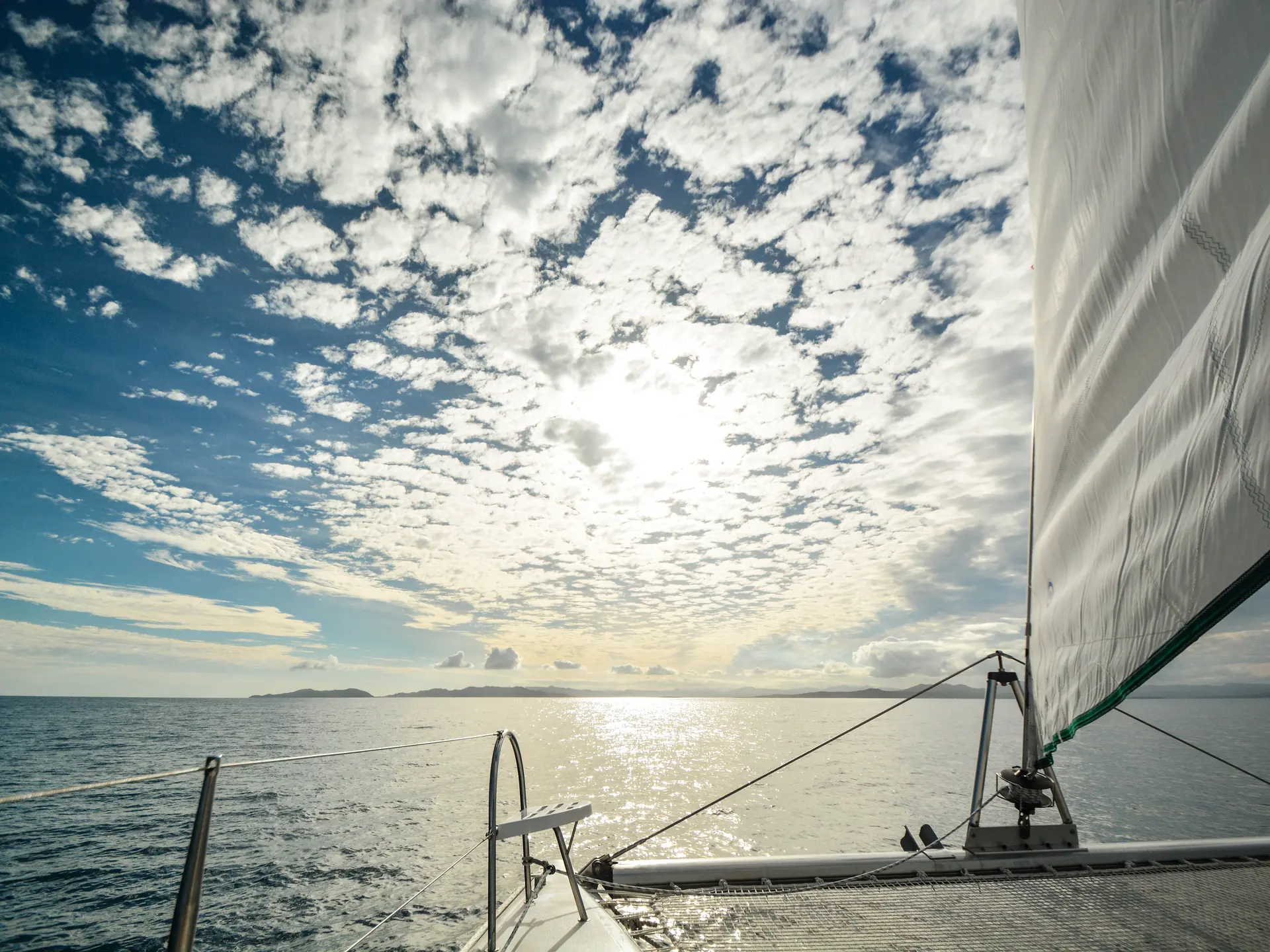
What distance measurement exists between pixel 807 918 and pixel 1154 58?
199 inches

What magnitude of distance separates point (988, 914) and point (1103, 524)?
264 centimetres

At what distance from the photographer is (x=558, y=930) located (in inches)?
148

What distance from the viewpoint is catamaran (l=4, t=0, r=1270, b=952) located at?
2.29 metres

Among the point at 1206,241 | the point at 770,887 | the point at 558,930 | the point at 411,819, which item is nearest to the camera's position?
the point at 1206,241

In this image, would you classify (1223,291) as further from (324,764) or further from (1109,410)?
(324,764)

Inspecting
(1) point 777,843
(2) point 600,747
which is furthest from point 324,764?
(1) point 777,843

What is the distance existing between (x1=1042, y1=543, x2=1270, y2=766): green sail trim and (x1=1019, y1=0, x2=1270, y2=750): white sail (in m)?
0.01

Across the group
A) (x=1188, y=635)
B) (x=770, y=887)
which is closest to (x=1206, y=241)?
(x=1188, y=635)

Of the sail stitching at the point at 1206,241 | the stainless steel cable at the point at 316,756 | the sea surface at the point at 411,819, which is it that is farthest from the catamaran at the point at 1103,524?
the sea surface at the point at 411,819

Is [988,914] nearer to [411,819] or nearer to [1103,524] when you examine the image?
[1103,524]

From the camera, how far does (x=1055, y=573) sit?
3.79 m

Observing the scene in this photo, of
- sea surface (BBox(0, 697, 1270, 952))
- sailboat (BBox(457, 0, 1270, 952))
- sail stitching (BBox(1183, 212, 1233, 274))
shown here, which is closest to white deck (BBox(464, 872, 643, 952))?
sailboat (BBox(457, 0, 1270, 952))

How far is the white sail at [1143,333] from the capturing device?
7.34 ft

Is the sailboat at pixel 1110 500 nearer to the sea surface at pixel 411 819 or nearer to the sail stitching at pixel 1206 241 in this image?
the sail stitching at pixel 1206 241
